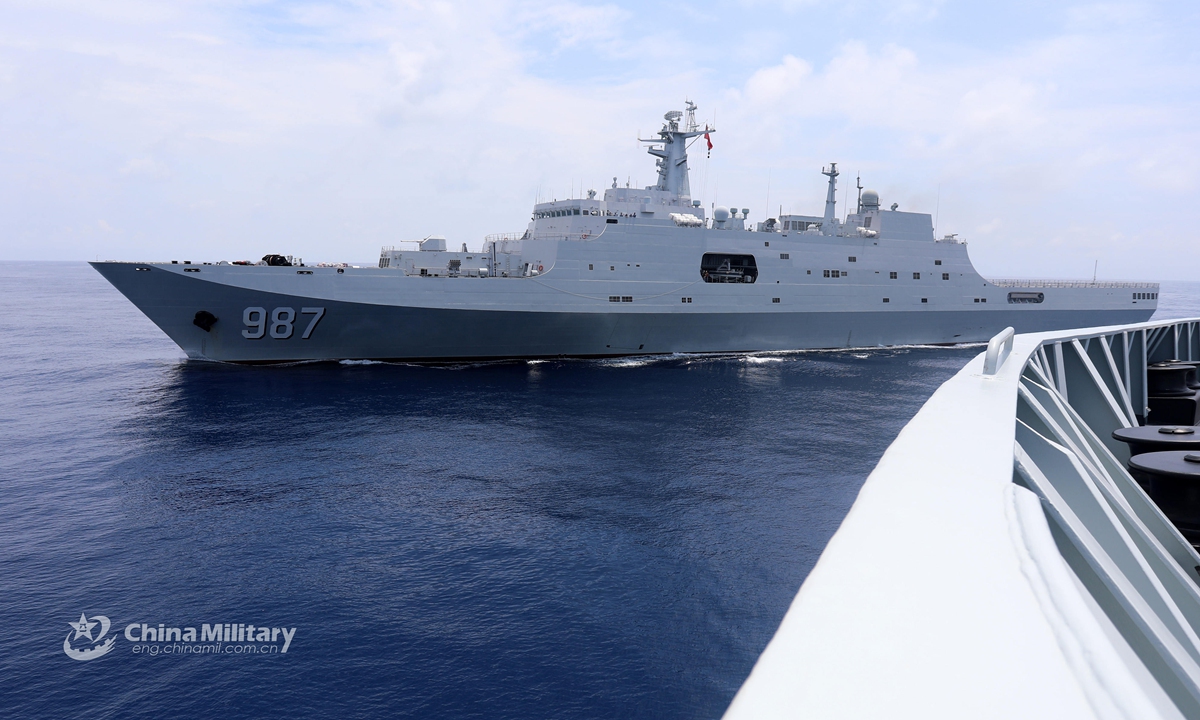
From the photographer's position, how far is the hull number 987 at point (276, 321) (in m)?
24.5

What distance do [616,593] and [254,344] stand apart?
2079 cm

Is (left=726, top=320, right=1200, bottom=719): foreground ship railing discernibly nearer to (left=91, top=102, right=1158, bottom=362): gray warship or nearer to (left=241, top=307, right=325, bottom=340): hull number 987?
(left=91, top=102, right=1158, bottom=362): gray warship

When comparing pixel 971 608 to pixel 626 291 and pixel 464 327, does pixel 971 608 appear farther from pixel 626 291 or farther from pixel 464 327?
Result: pixel 626 291

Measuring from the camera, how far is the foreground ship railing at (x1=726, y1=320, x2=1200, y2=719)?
3.30 ft

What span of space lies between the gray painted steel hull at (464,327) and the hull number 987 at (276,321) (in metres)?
0.18

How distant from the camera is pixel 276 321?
80.9 feet

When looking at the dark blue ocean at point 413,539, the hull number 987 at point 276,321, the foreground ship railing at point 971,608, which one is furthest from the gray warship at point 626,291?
the foreground ship railing at point 971,608

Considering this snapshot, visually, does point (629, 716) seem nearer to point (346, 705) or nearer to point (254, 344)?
point (346, 705)

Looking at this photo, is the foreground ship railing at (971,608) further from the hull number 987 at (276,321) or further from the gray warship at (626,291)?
the hull number 987 at (276,321)

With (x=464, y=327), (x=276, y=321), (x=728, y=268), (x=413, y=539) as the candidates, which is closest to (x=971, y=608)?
(x=413, y=539)

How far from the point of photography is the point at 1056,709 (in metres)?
0.97

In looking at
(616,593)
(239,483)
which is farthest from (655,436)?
(239,483)

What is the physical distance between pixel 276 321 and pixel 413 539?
Answer: 1662cm

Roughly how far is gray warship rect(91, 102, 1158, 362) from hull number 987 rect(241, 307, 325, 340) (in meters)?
0.06
